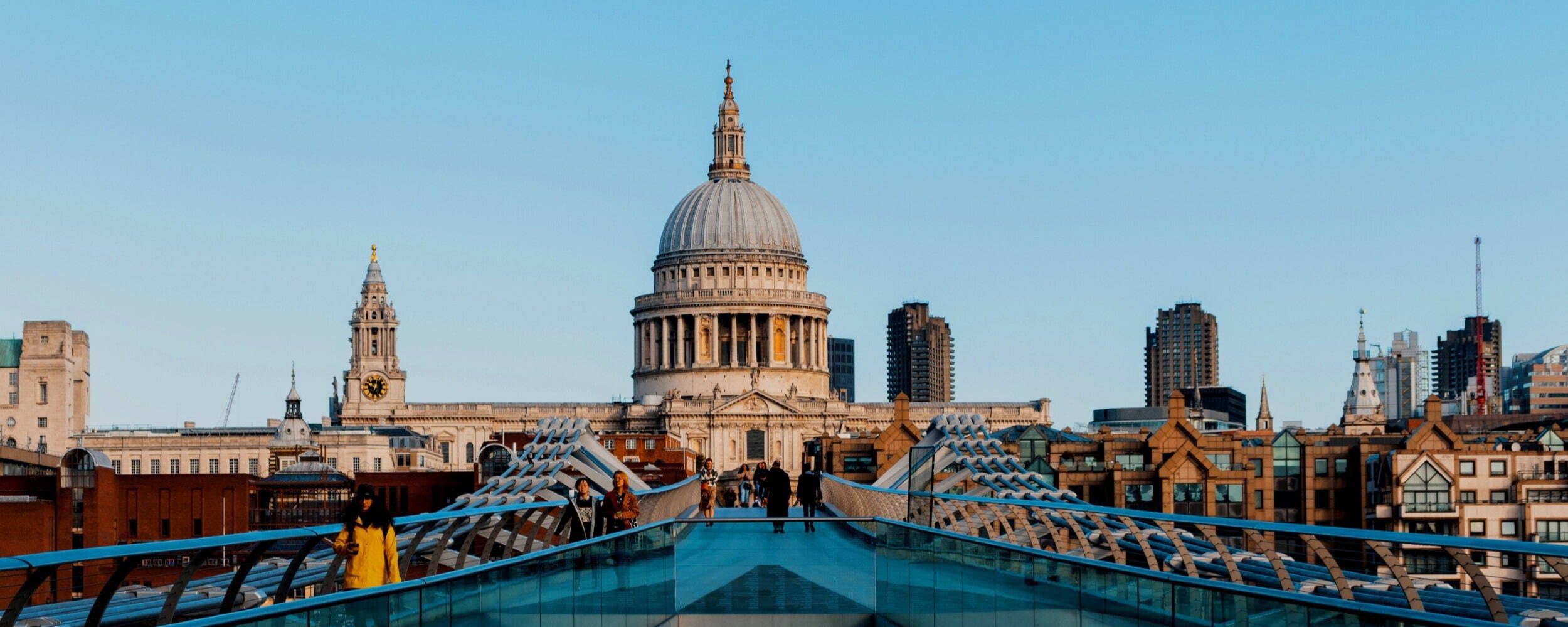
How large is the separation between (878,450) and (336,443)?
6175cm

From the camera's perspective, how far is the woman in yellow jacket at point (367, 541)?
16.4 meters

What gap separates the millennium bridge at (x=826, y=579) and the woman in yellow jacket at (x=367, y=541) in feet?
0.72

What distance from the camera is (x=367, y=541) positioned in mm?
16531

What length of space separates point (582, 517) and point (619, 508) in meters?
0.64

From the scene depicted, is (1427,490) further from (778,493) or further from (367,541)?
(367,541)

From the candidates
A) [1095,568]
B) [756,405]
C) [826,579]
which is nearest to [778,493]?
[826,579]

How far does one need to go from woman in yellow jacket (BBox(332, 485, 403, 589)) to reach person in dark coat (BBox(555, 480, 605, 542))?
8.95 metres

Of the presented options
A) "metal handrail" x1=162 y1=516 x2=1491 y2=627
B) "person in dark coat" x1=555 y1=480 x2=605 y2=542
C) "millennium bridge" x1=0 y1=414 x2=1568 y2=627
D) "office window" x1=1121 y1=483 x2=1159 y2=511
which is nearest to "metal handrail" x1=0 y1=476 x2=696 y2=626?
"millennium bridge" x1=0 y1=414 x2=1568 y2=627

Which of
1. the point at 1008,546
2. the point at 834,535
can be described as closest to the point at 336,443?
the point at 834,535

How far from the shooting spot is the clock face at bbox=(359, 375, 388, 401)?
652ft

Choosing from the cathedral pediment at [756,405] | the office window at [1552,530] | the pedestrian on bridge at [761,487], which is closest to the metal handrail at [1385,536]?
the pedestrian on bridge at [761,487]

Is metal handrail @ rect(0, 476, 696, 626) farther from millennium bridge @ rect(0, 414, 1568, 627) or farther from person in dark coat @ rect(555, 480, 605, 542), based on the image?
person in dark coat @ rect(555, 480, 605, 542)

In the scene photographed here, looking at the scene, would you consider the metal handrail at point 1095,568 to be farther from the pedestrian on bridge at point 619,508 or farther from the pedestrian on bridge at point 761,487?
the pedestrian on bridge at point 761,487

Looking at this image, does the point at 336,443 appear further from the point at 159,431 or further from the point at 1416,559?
the point at 1416,559
